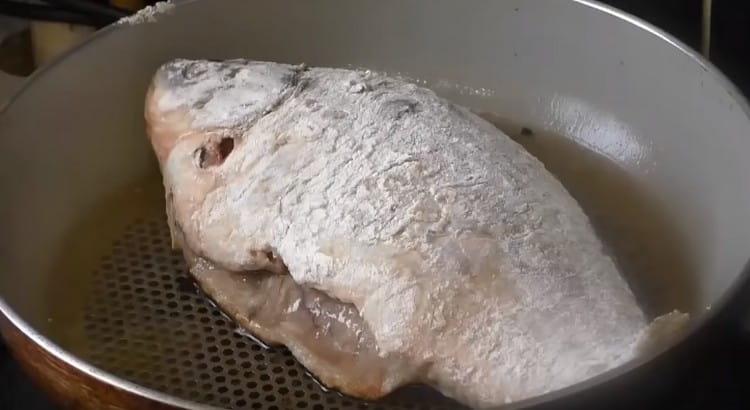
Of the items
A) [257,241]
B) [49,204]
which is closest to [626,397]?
[257,241]

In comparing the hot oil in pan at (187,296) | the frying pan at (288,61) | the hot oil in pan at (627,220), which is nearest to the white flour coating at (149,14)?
the frying pan at (288,61)

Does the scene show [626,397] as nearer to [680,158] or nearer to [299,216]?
[299,216]

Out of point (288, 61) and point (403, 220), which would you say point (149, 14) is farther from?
point (403, 220)

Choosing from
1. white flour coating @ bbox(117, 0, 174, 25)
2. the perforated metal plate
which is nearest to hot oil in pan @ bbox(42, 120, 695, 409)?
the perforated metal plate

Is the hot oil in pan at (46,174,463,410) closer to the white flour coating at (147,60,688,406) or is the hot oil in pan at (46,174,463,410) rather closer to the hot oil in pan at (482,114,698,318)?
the white flour coating at (147,60,688,406)

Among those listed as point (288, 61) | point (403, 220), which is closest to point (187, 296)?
point (403, 220)

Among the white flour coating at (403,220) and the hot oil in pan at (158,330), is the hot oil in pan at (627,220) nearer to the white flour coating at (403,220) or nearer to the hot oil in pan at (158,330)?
the white flour coating at (403,220)
